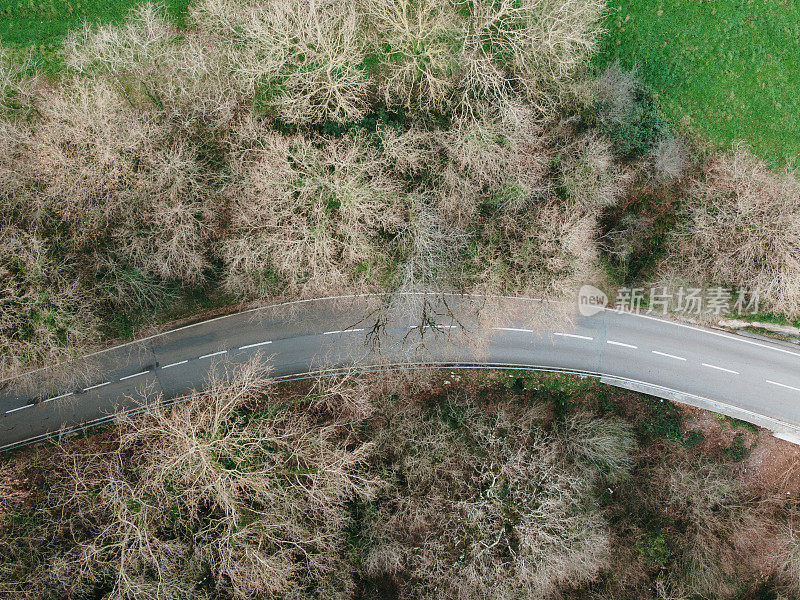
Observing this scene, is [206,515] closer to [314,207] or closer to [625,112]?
[314,207]

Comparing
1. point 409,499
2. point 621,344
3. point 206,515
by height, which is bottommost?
point 206,515

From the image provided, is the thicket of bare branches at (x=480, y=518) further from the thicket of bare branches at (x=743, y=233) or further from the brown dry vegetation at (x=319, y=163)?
the thicket of bare branches at (x=743, y=233)

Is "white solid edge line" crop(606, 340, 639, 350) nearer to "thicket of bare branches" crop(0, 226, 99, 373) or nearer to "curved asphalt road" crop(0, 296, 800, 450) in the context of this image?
"curved asphalt road" crop(0, 296, 800, 450)

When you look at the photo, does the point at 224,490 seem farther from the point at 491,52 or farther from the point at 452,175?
the point at 491,52

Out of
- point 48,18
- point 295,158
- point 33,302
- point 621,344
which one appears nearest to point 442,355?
point 621,344

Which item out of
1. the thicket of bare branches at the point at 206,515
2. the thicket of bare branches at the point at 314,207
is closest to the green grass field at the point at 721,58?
the thicket of bare branches at the point at 314,207

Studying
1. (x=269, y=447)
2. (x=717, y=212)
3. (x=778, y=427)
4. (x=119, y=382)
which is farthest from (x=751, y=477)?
(x=119, y=382)
